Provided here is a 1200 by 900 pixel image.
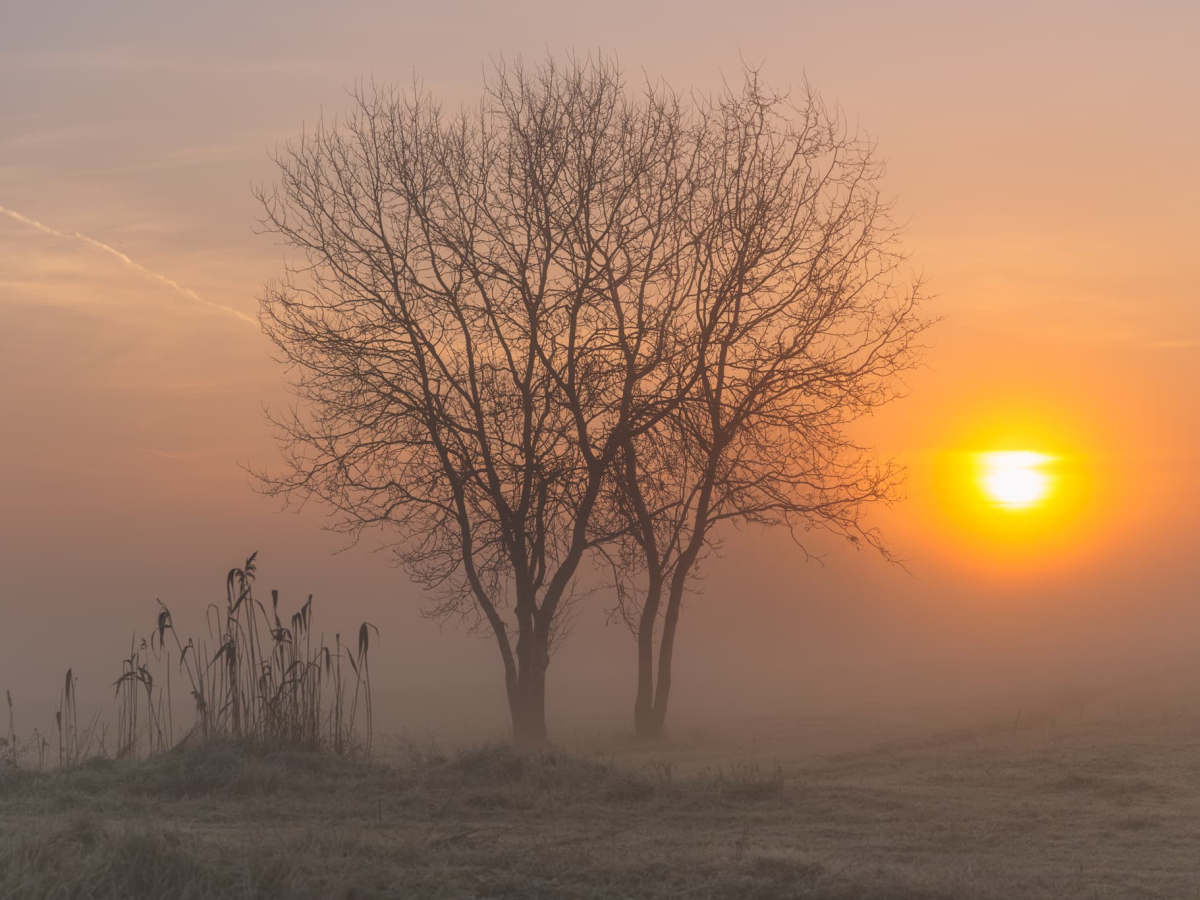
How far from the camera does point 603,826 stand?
862 centimetres

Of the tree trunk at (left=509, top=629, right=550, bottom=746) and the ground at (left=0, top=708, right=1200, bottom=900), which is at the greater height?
the tree trunk at (left=509, top=629, right=550, bottom=746)

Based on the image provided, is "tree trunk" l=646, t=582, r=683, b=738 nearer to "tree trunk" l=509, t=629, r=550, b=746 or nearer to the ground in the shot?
"tree trunk" l=509, t=629, r=550, b=746

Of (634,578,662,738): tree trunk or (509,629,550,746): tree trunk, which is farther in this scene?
(634,578,662,738): tree trunk

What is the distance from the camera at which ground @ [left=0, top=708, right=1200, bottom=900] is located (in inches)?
259

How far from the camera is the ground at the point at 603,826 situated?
6.57m

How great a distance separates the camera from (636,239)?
18.3 m

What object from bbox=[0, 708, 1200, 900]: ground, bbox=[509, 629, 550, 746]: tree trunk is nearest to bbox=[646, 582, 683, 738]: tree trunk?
bbox=[509, 629, 550, 746]: tree trunk

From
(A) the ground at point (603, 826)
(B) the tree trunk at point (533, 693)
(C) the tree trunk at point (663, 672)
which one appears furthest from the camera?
(C) the tree trunk at point (663, 672)

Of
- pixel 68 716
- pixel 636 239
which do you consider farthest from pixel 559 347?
pixel 68 716

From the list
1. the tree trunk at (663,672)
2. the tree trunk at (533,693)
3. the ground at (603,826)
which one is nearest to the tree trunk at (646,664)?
the tree trunk at (663,672)

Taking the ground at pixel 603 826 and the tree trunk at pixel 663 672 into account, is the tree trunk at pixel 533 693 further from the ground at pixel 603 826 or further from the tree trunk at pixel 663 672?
the ground at pixel 603 826

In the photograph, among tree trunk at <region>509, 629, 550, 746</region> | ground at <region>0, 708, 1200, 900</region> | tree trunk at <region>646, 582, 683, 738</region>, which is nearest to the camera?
ground at <region>0, 708, 1200, 900</region>

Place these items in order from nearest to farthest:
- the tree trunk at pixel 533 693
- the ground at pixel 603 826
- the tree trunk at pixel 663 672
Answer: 1. the ground at pixel 603 826
2. the tree trunk at pixel 533 693
3. the tree trunk at pixel 663 672

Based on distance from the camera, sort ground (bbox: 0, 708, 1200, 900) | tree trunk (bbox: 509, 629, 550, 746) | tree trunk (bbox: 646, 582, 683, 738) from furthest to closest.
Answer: tree trunk (bbox: 646, 582, 683, 738), tree trunk (bbox: 509, 629, 550, 746), ground (bbox: 0, 708, 1200, 900)
